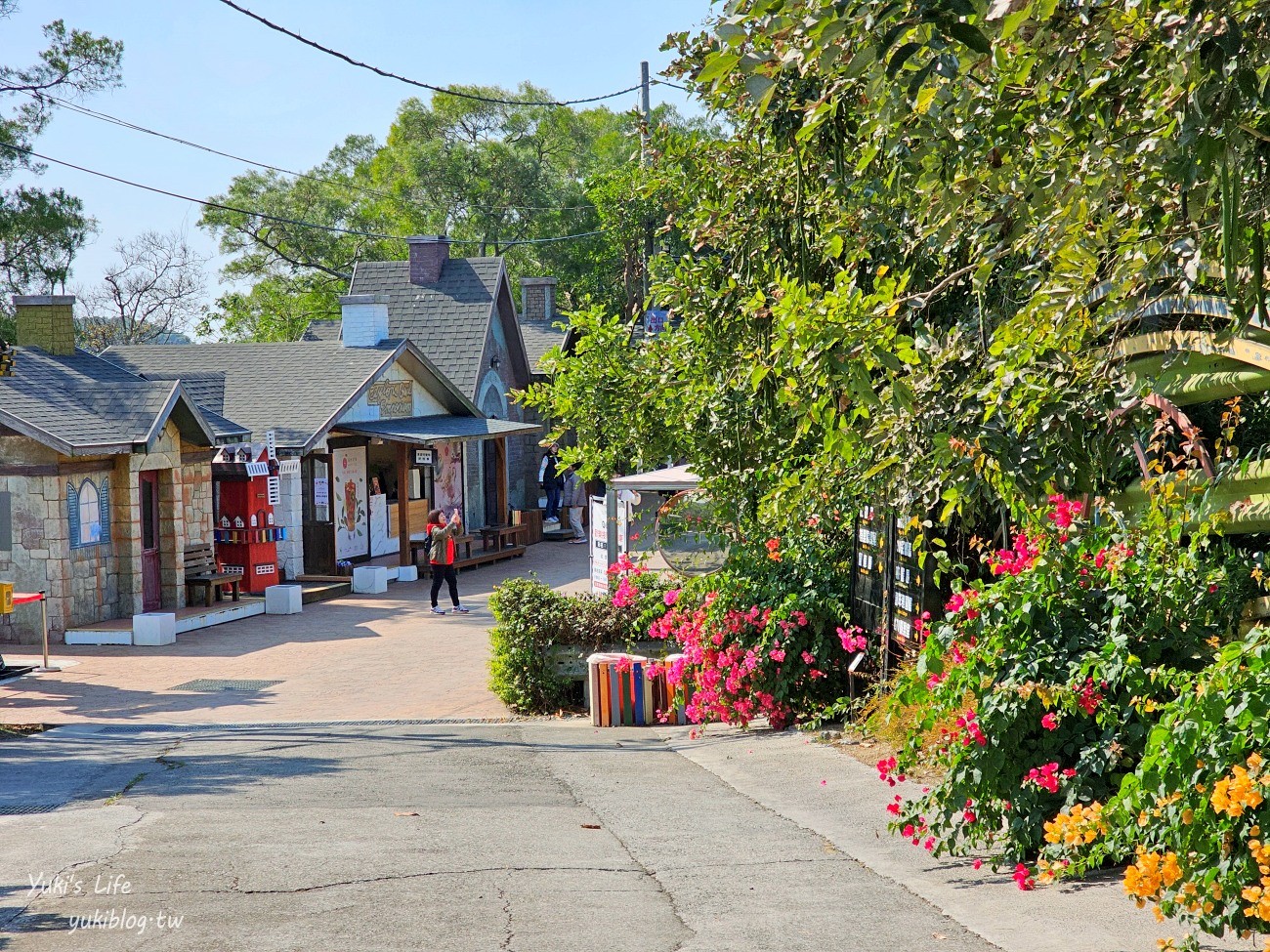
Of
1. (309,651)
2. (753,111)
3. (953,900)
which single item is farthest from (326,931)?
(309,651)

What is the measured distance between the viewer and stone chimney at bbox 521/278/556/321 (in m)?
39.3

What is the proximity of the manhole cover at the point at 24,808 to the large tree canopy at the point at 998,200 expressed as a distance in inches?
206

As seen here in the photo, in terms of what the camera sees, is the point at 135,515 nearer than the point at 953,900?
No

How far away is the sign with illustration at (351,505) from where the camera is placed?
24.8 m

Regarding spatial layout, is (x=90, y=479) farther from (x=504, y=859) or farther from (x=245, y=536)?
(x=504, y=859)

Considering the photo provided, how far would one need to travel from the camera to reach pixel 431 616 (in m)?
19.7

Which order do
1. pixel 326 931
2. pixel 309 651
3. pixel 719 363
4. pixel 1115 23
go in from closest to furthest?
1. pixel 1115 23
2. pixel 326 931
3. pixel 719 363
4. pixel 309 651

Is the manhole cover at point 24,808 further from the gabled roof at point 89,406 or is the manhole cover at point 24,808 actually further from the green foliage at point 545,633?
the gabled roof at point 89,406

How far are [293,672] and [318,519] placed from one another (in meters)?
9.38

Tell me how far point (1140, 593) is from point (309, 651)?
42.5ft

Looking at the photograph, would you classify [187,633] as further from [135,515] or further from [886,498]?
[886,498]

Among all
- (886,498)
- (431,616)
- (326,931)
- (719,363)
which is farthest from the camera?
(431,616)

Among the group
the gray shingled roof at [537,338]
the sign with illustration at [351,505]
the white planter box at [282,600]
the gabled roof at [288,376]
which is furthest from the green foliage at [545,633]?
the gray shingled roof at [537,338]

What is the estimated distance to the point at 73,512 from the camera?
698 inches
